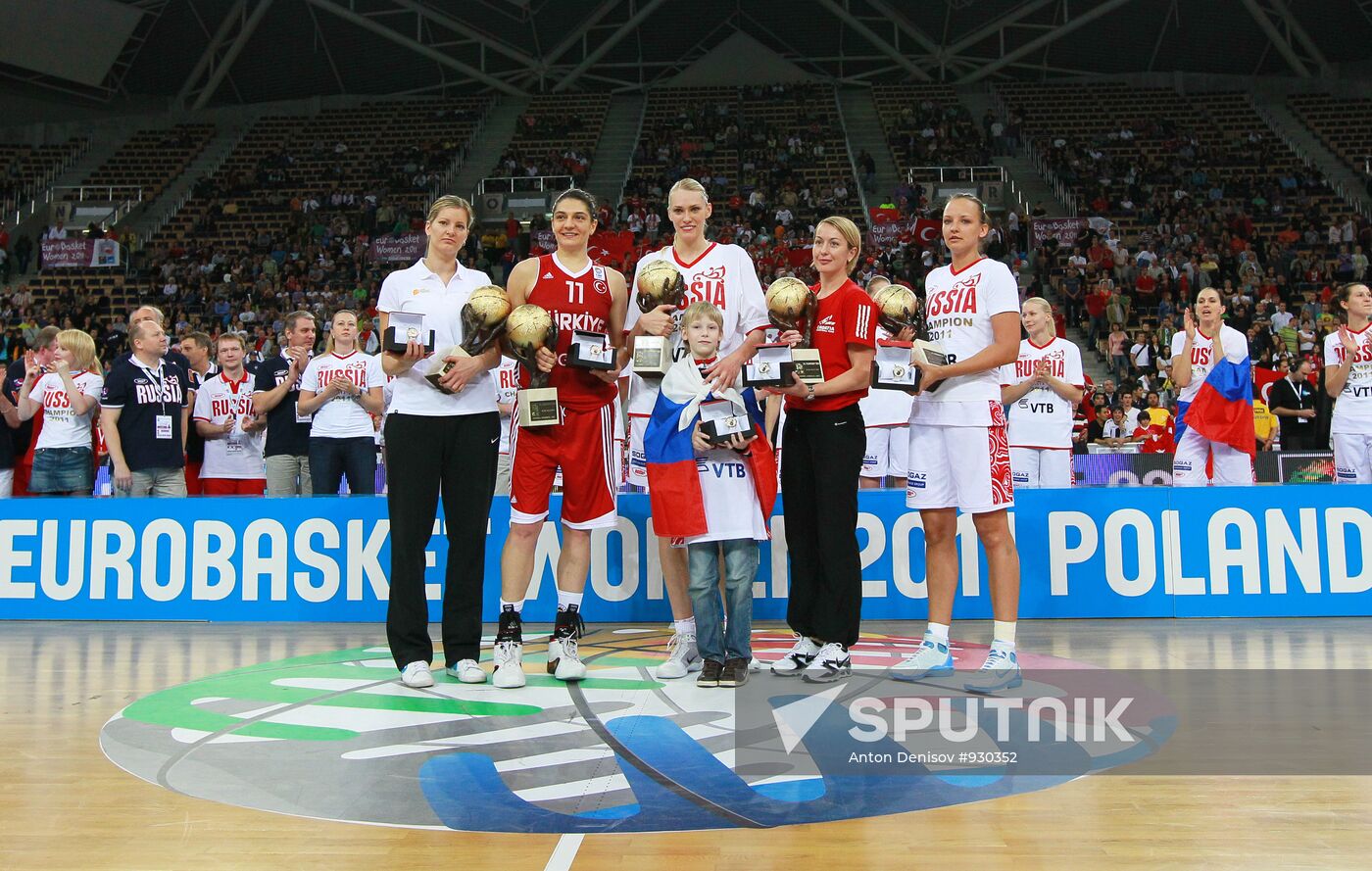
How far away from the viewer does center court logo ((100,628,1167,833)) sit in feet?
10.5

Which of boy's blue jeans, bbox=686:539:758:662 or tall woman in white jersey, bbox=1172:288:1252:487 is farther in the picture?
tall woman in white jersey, bbox=1172:288:1252:487

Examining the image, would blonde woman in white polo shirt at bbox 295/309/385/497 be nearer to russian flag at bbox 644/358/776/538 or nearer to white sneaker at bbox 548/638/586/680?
white sneaker at bbox 548/638/586/680

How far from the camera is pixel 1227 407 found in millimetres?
8367

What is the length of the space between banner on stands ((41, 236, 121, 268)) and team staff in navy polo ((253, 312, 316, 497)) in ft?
68.1

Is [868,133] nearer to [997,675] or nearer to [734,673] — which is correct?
[997,675]

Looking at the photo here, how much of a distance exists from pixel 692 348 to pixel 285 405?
5.25 metres

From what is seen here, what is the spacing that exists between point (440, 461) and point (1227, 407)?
5.99 meters

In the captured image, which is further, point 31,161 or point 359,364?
point 31,161

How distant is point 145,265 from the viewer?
2748 centimetres

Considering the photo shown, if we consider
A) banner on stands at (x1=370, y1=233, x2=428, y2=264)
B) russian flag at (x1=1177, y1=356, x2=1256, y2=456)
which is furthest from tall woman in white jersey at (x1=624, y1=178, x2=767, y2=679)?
banner on stands at (x1=370, y1=233, x2=428, y2=264)

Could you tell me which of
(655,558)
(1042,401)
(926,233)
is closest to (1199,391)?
(1042,401)

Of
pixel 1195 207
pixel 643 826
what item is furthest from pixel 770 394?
pixel 1195 207

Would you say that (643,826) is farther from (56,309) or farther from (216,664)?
(56,309)

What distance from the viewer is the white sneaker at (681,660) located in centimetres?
511
